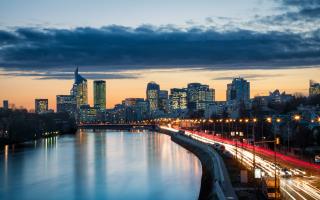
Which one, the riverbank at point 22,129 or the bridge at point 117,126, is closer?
the riverbank at point 22,129

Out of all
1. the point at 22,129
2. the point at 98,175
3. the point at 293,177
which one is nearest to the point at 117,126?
the point at 22,129

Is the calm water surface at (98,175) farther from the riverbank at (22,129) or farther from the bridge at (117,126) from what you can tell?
the bridge at (117,126)

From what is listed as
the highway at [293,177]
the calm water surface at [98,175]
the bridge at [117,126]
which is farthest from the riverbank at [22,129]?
the highway at [293,177]

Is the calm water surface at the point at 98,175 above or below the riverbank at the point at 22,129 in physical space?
below

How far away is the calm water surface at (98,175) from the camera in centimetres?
3366

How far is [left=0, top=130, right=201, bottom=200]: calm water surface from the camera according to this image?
33656mm

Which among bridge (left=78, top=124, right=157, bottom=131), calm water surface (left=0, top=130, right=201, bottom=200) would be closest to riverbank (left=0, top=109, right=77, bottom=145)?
calm water surface (left=0, top=130, right=201, bottom=200)

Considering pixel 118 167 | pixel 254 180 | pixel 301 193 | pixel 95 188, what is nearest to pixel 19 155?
pixel 118 167

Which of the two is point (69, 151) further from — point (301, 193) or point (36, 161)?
point (301, 193)

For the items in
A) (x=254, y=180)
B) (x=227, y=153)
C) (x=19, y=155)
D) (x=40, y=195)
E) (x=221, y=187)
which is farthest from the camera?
(x=19, y=155)

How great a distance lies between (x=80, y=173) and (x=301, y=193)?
83.8 feet

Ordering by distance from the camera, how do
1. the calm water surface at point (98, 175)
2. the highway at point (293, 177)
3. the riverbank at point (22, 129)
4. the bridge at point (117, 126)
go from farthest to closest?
the bridge at point (117, 126) → the riverbank at point (22, 129) → the calm water surface at point (98, 175) → the highway at point (293, 177)

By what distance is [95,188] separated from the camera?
119ft

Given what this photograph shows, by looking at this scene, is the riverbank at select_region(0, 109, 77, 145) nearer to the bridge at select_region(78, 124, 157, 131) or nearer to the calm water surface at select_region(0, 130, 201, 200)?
the calm water surface at select_region(0, 130, 201, 200)
